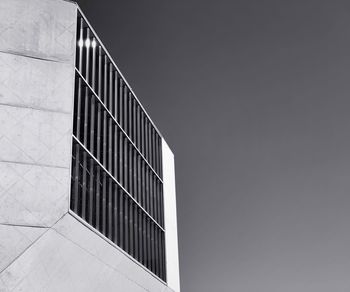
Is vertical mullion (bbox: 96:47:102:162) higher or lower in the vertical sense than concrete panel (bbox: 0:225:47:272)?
higher

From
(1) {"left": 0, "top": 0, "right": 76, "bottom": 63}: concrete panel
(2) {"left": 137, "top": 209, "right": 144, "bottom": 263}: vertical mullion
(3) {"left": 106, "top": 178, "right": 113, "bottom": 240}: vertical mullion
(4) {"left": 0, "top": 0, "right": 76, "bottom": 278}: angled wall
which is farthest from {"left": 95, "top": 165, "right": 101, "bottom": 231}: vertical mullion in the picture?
(2) {"left": 137, "top": 209, "right": 144, "bottom": 263}: vertical mullion

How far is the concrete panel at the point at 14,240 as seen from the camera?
25.1 m

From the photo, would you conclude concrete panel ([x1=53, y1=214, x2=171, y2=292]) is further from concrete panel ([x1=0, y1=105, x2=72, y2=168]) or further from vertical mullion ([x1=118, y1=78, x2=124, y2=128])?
vertical mullion ([x1=118, y1=78, x2=124, y2=128])

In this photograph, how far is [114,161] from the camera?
3709 centimetres

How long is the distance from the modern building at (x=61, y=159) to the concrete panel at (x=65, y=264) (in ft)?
0.14

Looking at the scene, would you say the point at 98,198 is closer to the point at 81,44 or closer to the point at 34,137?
the point at 34,137

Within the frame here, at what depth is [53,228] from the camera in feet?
87.1

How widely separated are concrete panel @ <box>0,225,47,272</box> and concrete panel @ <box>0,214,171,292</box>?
22cm

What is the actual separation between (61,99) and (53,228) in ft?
19.8

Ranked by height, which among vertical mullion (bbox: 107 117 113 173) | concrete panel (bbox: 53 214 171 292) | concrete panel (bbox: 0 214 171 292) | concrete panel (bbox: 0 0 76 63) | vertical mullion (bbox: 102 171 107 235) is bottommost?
concrete panel (bbox: 0 214 171 292)

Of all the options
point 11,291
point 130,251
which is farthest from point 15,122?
point 130,251

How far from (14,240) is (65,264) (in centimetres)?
299

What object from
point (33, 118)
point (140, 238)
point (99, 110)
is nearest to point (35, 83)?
point (33, 118)

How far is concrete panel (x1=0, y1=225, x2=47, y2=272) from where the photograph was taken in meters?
25.1
